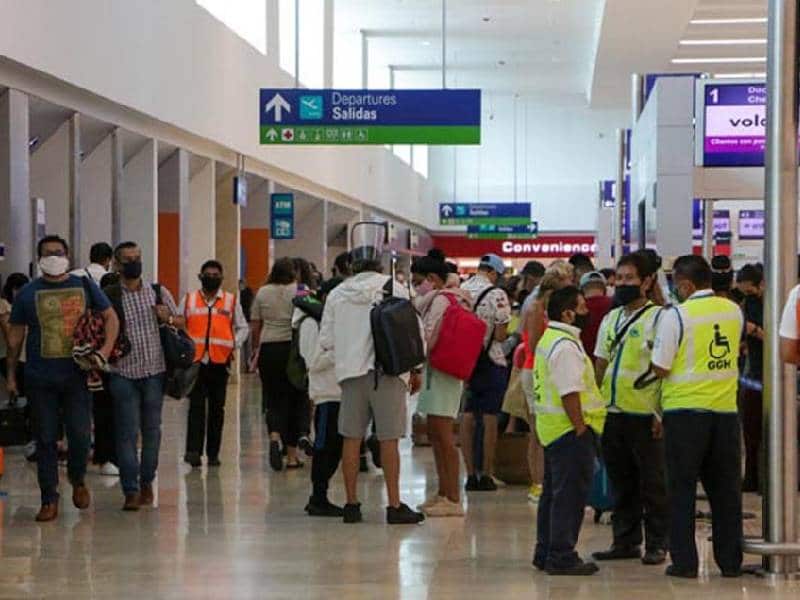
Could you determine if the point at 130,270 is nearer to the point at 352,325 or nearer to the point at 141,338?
the point at 141,338

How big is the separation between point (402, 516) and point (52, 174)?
917cm

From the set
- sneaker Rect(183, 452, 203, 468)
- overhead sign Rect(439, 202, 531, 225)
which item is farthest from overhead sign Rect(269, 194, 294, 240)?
overhead sign Rect(439, 202, 531, 225)

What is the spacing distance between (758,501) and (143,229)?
10.9 m

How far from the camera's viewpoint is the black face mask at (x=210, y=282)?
1180cm

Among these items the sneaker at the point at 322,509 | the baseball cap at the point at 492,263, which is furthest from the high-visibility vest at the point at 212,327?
the sneaker at the point at 322,509

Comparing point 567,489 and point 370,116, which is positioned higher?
point 370,116

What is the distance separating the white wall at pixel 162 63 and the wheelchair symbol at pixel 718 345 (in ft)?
25.7

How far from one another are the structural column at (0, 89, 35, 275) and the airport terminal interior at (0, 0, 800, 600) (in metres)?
0.04

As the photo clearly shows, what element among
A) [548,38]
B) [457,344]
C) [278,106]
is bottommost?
[457,344]

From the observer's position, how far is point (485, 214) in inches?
1890

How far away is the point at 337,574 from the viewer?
24.3 feet

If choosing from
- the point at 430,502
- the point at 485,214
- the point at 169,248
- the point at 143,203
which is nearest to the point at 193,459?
the point at 430,502

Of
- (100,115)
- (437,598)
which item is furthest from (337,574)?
(100,115)

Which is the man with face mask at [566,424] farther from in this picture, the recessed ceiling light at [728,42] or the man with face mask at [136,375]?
the recessed ceiling light at [728,42]
